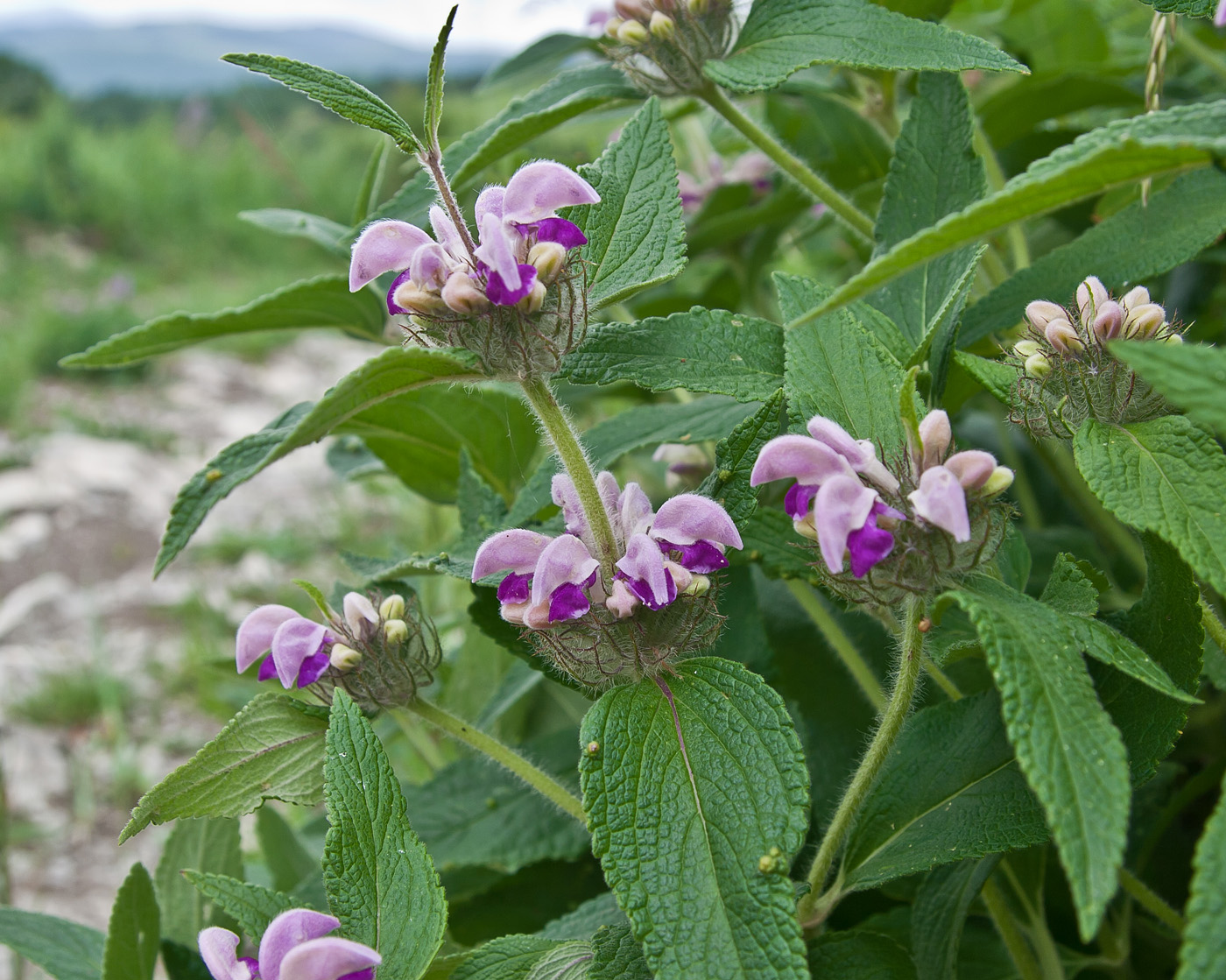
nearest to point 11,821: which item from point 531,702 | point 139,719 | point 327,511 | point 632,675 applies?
point 139,719

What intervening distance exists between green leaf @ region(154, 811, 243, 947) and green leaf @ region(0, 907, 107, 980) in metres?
0.08

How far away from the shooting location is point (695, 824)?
49cm

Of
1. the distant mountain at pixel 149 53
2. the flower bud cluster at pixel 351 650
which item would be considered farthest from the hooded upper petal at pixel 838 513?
the distant mountain at pixel 149 53

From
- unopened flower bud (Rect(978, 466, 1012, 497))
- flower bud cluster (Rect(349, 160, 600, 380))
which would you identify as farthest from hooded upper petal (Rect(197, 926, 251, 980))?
unopened flower bud (Rect(978, 466, 1012, 497))

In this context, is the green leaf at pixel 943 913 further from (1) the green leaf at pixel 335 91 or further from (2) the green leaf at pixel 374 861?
(1) the green leaf at pixel 335 91

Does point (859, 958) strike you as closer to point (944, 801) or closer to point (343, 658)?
point (944, 801)

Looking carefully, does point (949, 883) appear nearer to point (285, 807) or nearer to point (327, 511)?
point (285, 807)

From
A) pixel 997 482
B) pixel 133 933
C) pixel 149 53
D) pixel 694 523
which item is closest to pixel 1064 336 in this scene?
pixel 997 482

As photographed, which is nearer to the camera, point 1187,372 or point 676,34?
point 1187,372

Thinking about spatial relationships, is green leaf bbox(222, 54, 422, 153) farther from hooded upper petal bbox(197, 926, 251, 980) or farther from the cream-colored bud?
hooded upper petal bbox(197, 926, 251, 980)

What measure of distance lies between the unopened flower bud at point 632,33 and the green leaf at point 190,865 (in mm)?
669

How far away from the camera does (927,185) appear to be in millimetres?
703

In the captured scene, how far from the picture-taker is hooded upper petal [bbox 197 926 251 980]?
531 millimetres

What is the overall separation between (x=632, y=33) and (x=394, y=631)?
46 cm
